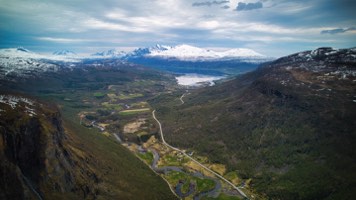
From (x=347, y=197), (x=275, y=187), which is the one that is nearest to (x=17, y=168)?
(x=275, y=187)

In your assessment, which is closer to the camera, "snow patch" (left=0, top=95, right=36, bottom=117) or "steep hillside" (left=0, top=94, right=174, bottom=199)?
"steep hillside" (left=0, top=94, right=174, bottom=199)

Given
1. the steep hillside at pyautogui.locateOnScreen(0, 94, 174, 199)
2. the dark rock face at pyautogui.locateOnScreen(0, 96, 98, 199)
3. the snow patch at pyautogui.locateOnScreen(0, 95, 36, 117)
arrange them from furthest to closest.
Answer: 1. the snow patch at pyautogui.locateOnScreen(0, 95, 36, 117)
2. the steep hillside at pyautogui.locateOnScreen(0, 94, 174, 199)
3. the dark rock face at pyautogui.locateOnScreen(0, 96, 98, 199)

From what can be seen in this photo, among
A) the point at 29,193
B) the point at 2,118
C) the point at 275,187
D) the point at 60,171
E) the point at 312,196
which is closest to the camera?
the point at 29,193

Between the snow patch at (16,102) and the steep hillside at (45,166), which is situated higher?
the snow patch at (16,102)

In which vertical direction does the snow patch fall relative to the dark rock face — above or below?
above

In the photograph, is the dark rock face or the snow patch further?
the snow patch

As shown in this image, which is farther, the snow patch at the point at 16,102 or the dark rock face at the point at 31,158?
the snow patch at the point at 16,102

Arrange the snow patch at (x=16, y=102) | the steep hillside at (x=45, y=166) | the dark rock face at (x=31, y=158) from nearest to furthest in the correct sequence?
1. the dark rock face at (x=31, y=158)
2. the steep hillside at (x=45, y=166)
3. the snow patch at (x=16, y=102)

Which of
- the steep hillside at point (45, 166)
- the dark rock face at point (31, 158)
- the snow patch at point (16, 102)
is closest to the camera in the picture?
the dark rock face at point (31, 158)

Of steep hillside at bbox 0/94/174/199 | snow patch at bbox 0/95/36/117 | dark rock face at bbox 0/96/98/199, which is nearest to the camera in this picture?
dark rock face at bbox 0/96/98/199

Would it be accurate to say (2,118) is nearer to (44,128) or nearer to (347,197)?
(44,128)

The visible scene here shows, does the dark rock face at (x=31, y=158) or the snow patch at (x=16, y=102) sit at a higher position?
the snow patch at (x=16, y=102)
